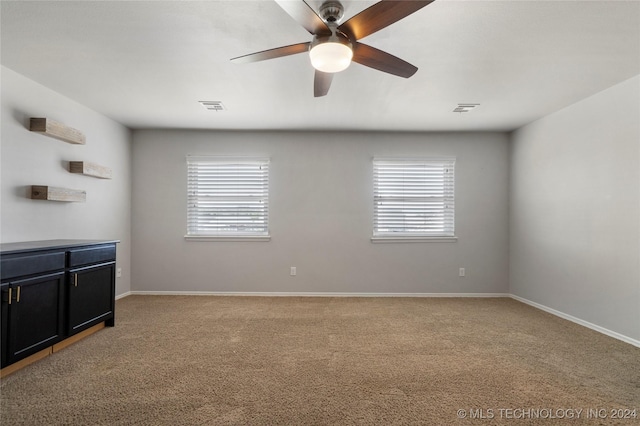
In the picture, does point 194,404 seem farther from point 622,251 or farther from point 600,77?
point 600,77

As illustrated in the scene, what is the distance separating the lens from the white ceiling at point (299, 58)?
209 cm

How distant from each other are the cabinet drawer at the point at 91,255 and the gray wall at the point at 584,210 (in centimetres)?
512

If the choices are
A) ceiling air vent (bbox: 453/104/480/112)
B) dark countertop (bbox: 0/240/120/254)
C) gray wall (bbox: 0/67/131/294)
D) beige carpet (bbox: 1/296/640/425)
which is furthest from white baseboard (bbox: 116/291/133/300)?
ceiling air vent (bbox: 453/104/480/112)

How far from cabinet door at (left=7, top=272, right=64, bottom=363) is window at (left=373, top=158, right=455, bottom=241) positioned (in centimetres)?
376

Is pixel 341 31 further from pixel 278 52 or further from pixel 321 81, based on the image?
pixel 321 81

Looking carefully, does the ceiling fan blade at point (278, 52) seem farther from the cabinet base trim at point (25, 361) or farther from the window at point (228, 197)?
the window at point (228, 197)

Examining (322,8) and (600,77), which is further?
(600,77)

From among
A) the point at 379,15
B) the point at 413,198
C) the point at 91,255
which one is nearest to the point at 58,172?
the point at 91,255

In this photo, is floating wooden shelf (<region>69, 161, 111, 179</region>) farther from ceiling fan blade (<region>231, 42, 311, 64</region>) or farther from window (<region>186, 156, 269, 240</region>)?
ceiling fan blade (<region>231, 42, 311, 64</region>)

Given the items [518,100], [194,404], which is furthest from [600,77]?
[194,404]

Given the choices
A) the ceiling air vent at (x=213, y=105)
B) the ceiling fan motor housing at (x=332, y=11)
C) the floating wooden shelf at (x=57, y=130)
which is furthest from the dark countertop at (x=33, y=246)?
the ceiling fan motor housing at (x=332, y=11)

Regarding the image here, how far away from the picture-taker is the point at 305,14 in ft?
5.50

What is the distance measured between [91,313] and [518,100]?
16.1ft

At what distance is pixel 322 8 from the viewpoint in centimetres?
200
